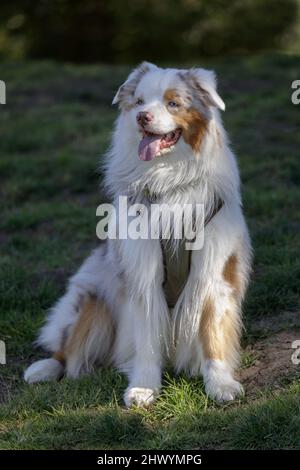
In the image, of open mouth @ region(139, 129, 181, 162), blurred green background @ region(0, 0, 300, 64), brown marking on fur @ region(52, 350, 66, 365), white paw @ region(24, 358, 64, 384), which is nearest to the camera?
open mouth @ region(139, 129, 181, 162)

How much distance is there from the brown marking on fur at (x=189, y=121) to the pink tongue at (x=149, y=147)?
15 cm

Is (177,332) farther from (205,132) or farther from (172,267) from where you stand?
(205,132)

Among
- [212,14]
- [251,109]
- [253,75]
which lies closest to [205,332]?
[251,109]

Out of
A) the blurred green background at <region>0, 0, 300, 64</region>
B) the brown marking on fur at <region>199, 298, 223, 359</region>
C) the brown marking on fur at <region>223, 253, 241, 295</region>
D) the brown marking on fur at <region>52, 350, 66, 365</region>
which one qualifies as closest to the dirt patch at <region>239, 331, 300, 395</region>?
the brown marking on fur at <region>199, 298, 223, 359</region>

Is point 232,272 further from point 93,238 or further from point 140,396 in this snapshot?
point 93,238

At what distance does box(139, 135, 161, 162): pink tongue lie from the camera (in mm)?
4598

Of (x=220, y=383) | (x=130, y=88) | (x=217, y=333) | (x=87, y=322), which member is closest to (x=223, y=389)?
(x=220, y=383)

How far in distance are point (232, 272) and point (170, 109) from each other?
981 millimetres

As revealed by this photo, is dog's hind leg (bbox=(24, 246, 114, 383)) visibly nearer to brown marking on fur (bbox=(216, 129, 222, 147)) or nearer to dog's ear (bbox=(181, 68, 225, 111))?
brown marking on fur (bbox=(216, 129, 222, 147))

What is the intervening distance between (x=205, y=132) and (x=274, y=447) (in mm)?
1692

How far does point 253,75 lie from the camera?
452 inches

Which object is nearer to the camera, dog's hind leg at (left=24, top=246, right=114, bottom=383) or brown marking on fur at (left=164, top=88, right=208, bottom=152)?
brown marking on fur at (left=164, top=88, right=208, bottom=152)

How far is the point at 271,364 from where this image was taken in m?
4.98

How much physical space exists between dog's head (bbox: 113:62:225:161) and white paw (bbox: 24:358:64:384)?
1455mm
